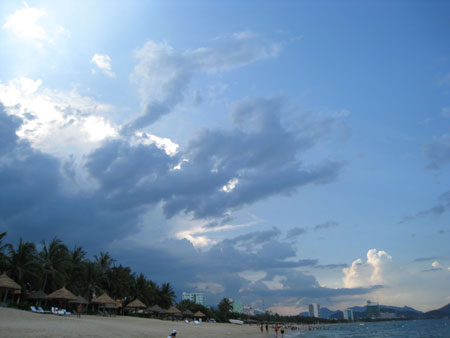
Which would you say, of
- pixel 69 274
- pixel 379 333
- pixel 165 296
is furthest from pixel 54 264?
pixel 379 333

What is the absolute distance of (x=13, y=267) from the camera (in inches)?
1403

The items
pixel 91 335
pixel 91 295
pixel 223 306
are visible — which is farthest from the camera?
pixel 223 306

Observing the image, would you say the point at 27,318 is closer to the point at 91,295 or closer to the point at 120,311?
the point at 91,295

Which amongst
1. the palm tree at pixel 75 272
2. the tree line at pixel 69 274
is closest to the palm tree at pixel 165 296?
the tree line at pixel 69 274

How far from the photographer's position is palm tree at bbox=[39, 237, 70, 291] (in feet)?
132

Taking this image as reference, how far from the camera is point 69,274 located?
147 ft

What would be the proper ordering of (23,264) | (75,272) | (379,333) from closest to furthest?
(23,264), (75,272), (379,333)

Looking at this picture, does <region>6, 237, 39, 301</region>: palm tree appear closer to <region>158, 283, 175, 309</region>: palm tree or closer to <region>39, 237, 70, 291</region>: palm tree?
<region>39, 237, 70, 291</region>: palm tree

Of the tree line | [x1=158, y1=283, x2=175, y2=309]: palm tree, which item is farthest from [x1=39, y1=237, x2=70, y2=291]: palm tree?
[x1=158, y1=283, x2=175, y2=309]: palm tree

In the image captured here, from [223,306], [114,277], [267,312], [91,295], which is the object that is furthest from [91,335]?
[267,312]

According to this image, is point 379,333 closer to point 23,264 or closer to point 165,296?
point 165,296

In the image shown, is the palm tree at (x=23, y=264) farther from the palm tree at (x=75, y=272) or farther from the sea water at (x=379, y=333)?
the sea water at (x=379, y=333)

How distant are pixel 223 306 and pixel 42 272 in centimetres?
7414

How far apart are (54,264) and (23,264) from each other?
483 centimetres
